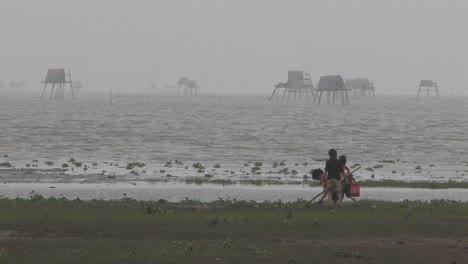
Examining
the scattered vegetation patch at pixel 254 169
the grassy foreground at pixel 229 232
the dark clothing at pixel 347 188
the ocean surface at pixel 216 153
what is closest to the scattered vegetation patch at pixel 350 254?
the grassy foreground at pixel 229 232

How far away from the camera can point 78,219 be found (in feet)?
61.6

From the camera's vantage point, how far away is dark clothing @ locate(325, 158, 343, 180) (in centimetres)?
2136

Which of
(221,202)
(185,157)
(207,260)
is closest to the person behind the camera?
(207,260)

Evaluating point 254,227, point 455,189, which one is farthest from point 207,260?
point 455,189

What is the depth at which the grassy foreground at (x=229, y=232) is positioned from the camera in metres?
14.7

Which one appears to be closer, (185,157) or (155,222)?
(155,222)

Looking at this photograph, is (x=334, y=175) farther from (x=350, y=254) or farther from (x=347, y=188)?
(x=350, y=254)

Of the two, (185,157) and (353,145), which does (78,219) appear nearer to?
(185,157)

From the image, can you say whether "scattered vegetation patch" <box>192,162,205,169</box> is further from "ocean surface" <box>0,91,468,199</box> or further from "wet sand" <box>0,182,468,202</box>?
"wet sand" <box>0,182,468,202</box>

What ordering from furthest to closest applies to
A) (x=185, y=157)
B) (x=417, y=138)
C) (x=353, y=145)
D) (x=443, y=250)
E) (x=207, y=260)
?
(x=417, y=138) < (x=353, y=145) < (x=185, y=157) < (x=443, y=250) < (x=207, y=260)

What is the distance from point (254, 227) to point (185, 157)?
1193 inches

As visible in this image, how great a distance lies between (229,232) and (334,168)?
5099 mm

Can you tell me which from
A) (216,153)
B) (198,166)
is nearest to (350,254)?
(198,166)

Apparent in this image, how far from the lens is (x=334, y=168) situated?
21.4 meters
